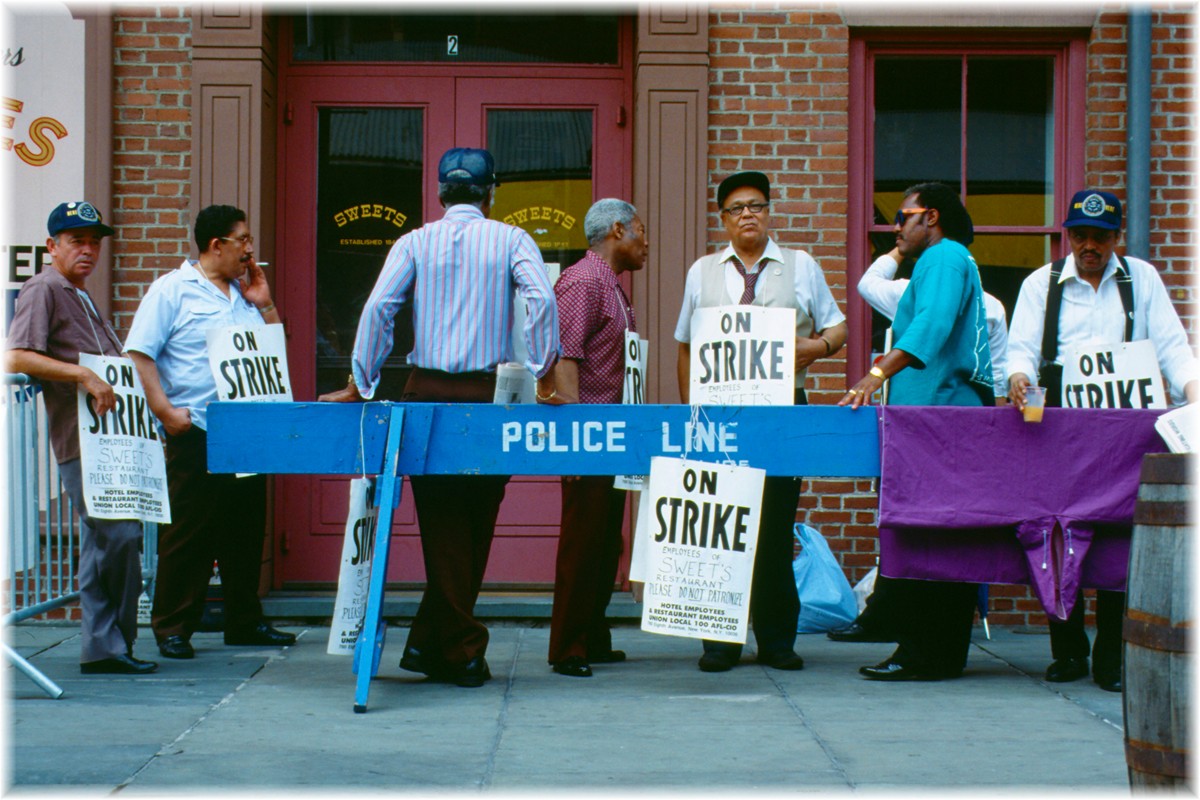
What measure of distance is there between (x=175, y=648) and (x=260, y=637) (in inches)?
20.3

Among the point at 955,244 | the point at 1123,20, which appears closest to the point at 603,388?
the point at 955,244

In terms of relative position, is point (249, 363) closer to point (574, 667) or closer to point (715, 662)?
point (574, 667)

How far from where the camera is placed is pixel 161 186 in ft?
25.6

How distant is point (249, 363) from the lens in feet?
20.2

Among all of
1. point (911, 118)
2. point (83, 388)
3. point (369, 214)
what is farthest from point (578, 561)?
point (911, 118)

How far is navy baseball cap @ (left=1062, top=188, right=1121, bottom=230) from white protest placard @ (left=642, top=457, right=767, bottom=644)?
184cm

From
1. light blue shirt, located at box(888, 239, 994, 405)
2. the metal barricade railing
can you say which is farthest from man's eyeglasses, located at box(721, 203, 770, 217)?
the metal barricade railing

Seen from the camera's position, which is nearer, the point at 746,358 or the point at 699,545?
the point at 699,545

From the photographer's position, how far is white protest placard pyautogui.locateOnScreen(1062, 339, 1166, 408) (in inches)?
234

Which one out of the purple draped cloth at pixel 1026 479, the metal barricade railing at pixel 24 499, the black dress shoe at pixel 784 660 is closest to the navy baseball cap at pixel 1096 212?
the purple draped cloth at pixel 1026 479

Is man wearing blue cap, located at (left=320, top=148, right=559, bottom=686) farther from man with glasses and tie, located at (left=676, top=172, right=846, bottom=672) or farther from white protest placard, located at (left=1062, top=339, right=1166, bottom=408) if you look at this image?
white protest placard, located at (left=1062, top=339, right=1166, bottom=408)

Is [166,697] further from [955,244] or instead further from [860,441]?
[955,244]

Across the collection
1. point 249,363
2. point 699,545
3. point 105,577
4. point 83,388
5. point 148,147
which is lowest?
point 105,577

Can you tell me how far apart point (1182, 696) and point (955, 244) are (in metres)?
2.79
